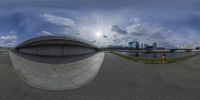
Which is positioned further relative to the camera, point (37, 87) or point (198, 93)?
point (37, 87)

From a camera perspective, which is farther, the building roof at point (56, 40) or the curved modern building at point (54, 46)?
the curved modern building at point (54, 46)

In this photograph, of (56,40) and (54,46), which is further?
(54,46)

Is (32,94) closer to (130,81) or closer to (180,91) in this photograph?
(130,81)

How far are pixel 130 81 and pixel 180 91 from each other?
6.93 feet

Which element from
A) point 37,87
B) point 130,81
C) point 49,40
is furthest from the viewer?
point 49,40

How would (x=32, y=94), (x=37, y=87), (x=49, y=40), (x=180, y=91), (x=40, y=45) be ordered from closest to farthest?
(x=32, y=94) < (x=180, y=91) < (x=37, y=87) < (x=49, y=40) < (x=40, y=45)

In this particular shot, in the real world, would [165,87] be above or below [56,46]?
below

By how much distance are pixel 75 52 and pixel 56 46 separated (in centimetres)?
411

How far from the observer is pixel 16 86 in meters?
5.95

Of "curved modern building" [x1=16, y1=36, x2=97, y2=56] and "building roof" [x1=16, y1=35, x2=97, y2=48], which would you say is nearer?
"building roof" [x1=16, y1=35, x2=97, y2=48]

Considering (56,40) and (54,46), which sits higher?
(56,40)

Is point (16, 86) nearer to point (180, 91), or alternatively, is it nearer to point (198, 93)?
point (180, 91)

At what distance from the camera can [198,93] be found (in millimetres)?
5285

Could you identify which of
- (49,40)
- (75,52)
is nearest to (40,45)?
(49,40)
